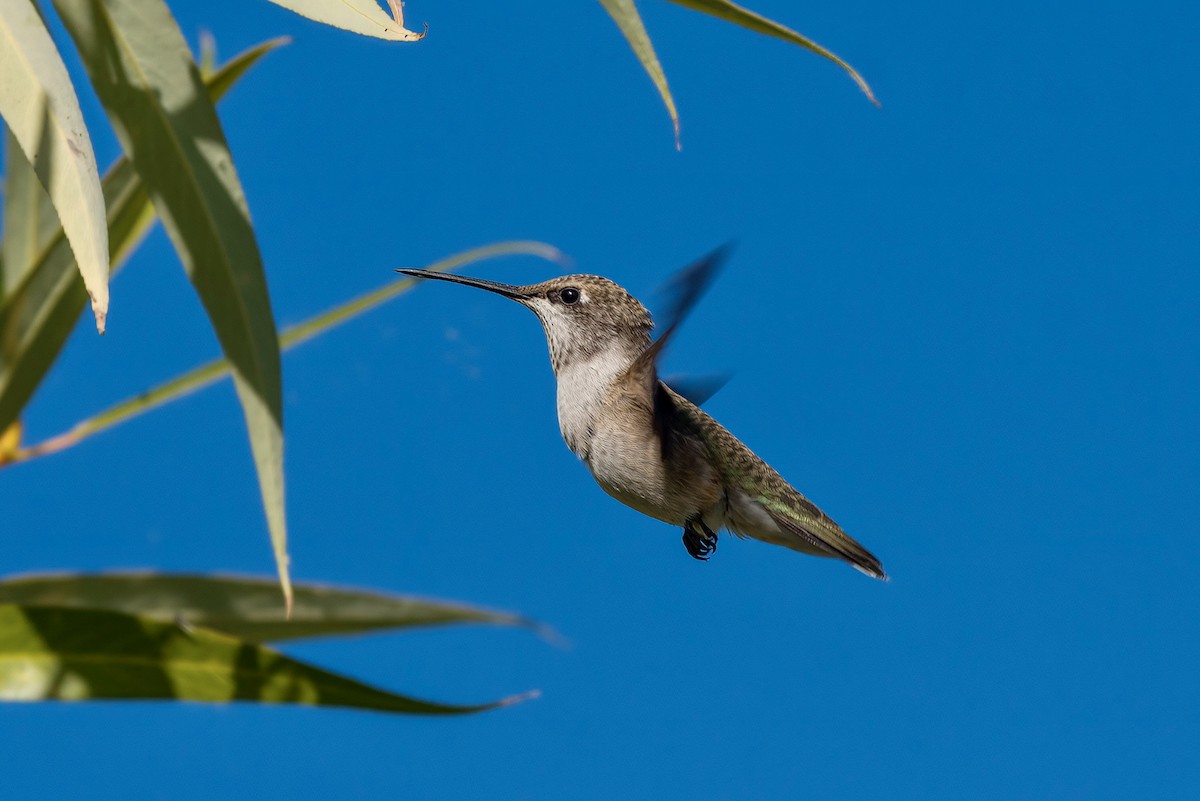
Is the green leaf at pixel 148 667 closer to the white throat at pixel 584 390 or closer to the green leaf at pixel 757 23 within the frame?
the white throat at pixel 584 390

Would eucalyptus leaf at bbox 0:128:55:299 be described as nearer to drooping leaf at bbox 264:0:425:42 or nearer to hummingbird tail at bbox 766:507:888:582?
drooping leaf at bbox 264:0:425:42

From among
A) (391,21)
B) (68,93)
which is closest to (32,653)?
(68,93)

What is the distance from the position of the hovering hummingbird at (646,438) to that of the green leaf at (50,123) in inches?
11.1

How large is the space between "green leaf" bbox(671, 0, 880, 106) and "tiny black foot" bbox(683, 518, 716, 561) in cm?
51

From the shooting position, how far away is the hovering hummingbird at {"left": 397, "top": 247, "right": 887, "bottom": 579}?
4.20 ft

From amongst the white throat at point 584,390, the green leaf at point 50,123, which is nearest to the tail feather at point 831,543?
the white throat at point 584,390

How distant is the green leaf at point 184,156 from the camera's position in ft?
3.91

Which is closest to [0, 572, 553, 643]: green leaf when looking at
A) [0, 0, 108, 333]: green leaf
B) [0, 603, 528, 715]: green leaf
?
[0, 603, 528, 715]: green leaf

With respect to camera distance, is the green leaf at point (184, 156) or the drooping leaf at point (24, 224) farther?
the drooping leaf at point (24, 224)

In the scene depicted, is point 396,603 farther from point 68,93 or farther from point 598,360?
point 68,93

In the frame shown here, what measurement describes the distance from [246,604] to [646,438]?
25.2 inches

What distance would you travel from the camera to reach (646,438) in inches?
51.8

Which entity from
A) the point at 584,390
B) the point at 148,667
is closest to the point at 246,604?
the point at 148,667

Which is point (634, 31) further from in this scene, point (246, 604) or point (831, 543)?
point (246, 604)
